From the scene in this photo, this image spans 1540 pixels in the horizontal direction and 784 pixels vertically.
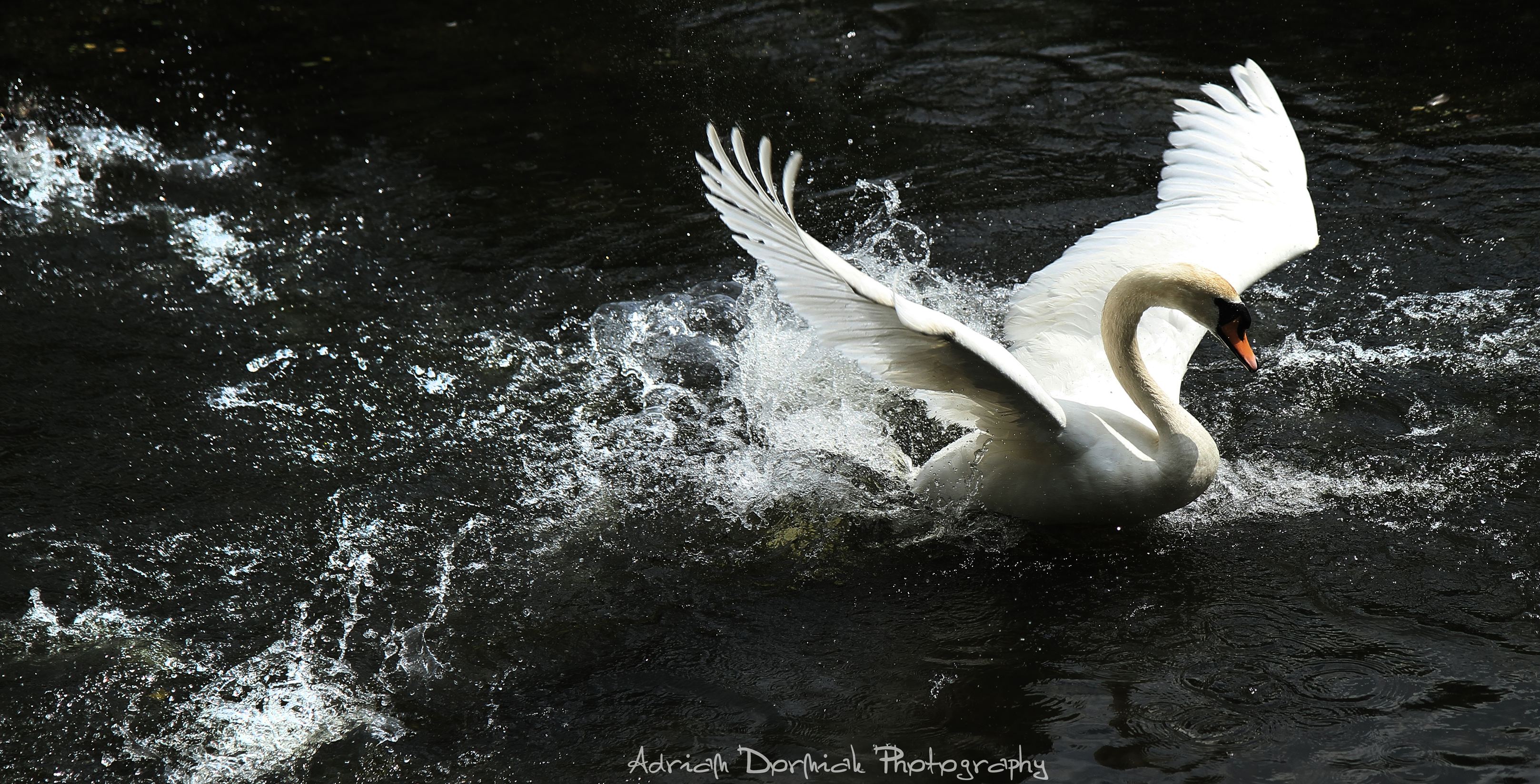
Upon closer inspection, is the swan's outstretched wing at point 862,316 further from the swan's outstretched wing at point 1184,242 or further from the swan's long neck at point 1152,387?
the swan's outstretched wing at point 1184,242

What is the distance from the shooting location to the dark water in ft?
13.5

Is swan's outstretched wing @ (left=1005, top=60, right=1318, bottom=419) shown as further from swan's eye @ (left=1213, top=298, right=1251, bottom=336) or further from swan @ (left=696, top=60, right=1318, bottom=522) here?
swan's eye @ (left=1213, top=298, right=1251, bottom=336)

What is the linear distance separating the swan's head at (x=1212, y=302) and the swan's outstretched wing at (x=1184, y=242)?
570 millimetres

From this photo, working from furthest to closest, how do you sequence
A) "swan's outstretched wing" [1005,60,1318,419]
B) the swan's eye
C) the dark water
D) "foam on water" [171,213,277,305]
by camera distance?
"foam on water" [171,213,277,305]
"swan's outstretched wing" [1005,60,1318,419]
the swan's eye
the dark water

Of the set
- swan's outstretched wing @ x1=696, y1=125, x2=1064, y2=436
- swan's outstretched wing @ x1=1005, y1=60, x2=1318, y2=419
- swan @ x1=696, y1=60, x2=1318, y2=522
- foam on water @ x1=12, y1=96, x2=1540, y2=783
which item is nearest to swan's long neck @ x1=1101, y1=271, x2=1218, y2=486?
swan @ x1=696, y1=60, x2=1318, y2=522

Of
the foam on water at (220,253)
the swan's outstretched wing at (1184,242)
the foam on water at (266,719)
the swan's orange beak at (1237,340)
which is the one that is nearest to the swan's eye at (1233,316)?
the swan's orange beak at (1237,340)

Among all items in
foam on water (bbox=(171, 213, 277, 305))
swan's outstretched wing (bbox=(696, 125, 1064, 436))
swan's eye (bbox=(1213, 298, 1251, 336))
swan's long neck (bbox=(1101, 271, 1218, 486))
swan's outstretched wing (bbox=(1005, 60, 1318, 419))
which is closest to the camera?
swan's outstretched wing (bbox=(696, 125, 1064, 436))

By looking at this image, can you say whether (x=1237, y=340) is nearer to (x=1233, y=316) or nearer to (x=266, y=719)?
(x=1233, y=316)

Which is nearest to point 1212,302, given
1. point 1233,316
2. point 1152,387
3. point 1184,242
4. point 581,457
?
point 1233,316

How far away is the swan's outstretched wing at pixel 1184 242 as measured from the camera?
5.15 meters

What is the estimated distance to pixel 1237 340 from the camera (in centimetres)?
436

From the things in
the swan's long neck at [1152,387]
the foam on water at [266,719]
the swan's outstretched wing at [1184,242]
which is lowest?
the foam on water at [266,719]

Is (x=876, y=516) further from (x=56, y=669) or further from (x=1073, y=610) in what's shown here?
(x=56, y=669)

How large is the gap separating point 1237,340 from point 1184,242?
3.86 feet
